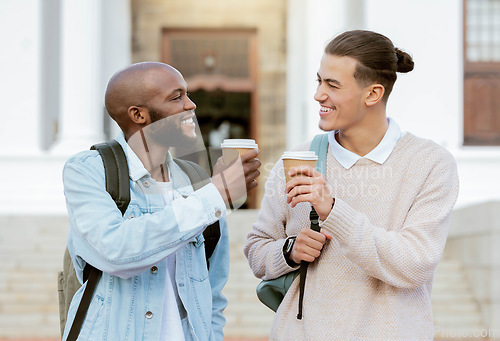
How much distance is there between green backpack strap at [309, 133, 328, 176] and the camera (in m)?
2.65

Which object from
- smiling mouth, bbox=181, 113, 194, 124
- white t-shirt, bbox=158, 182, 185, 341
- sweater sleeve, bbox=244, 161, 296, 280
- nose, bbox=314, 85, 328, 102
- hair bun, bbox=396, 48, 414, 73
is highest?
hair bun, bbox=396, 48, 414, 73

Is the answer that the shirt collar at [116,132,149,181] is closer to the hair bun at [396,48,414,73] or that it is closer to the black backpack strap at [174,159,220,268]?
the black backpack strap at [174,159,220,268]

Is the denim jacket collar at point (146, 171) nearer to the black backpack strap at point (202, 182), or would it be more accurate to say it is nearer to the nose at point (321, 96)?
the black backpack strap at point (202, 182)

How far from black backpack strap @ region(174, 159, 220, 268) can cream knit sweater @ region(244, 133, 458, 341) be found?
0.21 meters

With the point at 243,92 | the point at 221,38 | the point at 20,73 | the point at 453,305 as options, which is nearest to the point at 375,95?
the point at 453,305

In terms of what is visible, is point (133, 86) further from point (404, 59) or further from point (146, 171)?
point (404, 59)

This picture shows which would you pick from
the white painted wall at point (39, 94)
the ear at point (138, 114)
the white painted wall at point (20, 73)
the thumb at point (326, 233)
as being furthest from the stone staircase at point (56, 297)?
the ear at point (138, 114)

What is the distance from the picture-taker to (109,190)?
230 cm

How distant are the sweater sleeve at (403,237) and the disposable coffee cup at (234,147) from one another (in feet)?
1.17

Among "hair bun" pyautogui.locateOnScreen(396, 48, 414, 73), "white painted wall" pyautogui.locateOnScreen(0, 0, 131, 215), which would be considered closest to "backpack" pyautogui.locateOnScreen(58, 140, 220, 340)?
"hair bun" pyautogui.locateOnScreen(396, 48, 414, 73)

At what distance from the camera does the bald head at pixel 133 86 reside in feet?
7.80

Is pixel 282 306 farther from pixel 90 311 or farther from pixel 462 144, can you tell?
pixel 462 144

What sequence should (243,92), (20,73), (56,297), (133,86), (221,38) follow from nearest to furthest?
(133,86) < (56,297) < (20,73) < (221,38) < (243,92)

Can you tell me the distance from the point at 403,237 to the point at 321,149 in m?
0.51
